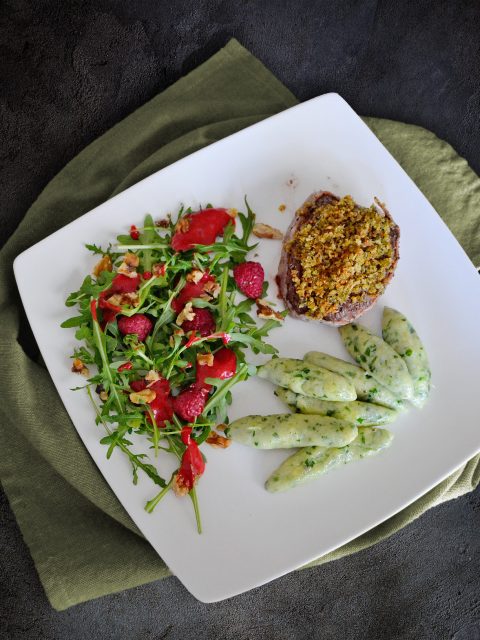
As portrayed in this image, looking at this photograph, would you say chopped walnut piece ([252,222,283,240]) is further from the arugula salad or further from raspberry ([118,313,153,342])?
raspberry ([118,313,153,342])

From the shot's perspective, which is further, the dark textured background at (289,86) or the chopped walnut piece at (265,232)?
the dark textured background at (289,86)

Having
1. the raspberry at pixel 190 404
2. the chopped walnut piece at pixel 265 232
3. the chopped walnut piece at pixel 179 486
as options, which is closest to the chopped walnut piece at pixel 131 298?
the raspberry at pixel 190 404

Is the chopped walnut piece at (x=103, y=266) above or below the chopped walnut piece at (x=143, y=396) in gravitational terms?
above

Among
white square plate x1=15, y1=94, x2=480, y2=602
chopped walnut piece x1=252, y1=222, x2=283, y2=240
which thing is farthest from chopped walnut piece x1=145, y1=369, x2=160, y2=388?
chopped walnut piece x1=252, y1=222, x2=283, y2=240

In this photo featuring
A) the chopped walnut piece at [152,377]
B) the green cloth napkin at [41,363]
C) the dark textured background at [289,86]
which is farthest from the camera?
the dark textured background at [289,86]

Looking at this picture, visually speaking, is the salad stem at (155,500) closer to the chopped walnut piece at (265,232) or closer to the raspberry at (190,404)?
the raspberry at (190,404)

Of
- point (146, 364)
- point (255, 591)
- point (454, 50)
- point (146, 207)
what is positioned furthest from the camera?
point (454, 50)

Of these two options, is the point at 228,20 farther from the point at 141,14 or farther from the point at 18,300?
the point at 18,300

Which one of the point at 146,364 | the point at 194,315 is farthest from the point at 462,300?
the point at 146,364
